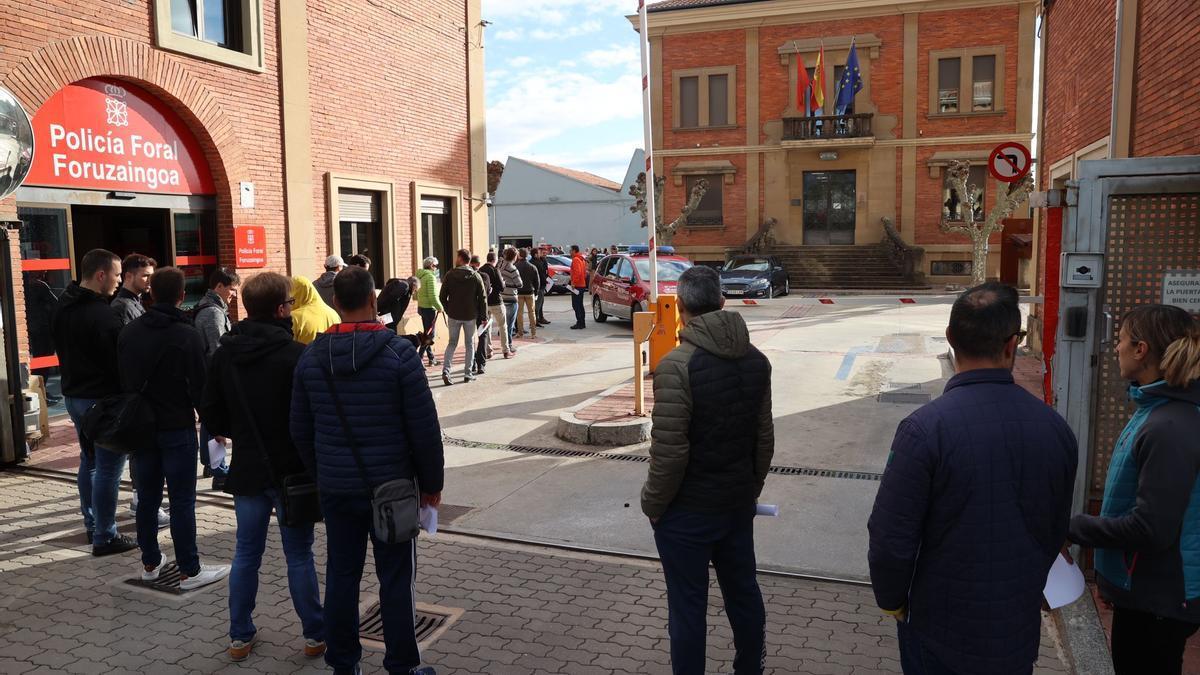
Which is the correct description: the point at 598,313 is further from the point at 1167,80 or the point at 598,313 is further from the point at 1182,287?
the point at 1182,287

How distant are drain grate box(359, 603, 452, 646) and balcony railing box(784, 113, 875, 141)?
30.2 m

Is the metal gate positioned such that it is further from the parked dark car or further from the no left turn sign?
the parked dark car

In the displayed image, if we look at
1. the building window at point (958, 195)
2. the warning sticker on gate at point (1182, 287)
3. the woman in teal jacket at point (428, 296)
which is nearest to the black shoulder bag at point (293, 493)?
the warning sticker on gate at point (1182, 287)

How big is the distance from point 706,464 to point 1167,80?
578 cm

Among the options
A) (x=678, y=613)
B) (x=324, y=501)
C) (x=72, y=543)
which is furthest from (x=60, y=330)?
(x=678, y=613)

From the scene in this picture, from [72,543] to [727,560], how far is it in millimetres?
4756

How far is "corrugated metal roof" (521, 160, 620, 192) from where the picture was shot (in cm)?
5275

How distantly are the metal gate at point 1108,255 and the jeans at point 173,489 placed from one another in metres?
4.97

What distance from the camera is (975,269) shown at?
27.3m

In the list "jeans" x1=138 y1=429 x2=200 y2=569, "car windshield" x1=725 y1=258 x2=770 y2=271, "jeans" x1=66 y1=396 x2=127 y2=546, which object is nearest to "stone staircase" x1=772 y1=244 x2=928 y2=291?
"car windshield" x1=725 y1=258 x2=770 y2=271

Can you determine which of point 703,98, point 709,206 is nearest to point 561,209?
point 709,206

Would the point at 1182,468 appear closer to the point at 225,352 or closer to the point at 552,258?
the point at 225,352

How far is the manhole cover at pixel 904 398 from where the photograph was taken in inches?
396

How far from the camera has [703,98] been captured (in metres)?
33.8
